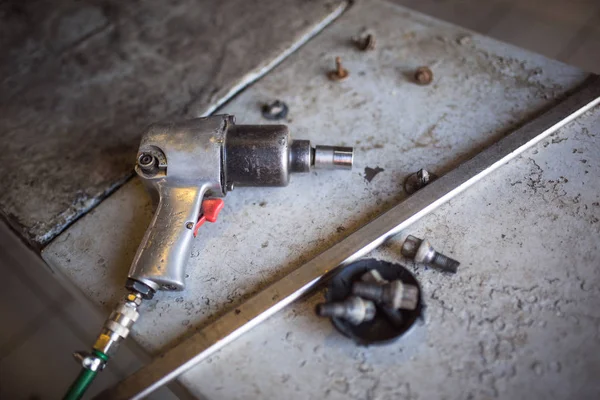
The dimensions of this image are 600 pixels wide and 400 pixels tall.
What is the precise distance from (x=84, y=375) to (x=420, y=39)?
1.48 metres

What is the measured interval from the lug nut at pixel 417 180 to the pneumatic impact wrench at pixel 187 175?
294 millimetres

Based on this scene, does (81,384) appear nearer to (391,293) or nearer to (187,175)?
(187,175)

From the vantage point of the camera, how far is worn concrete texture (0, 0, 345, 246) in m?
1.44

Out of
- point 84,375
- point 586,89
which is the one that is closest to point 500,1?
point 586,89

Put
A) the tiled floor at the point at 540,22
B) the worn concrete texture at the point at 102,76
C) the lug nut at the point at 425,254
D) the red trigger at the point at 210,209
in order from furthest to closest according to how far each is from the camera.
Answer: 1. the tiled floor at the point at 540,22
2. the worn concrete texture at the point at 102,76
3. the red trigger at the point at 210,209
4. the lug nut at the point at 425,254

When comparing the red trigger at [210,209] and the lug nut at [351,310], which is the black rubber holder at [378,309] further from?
the red trigger at [210,209]

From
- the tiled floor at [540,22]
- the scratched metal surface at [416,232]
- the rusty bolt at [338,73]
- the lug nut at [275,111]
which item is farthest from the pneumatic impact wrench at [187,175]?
the tiled floor at [540,22]

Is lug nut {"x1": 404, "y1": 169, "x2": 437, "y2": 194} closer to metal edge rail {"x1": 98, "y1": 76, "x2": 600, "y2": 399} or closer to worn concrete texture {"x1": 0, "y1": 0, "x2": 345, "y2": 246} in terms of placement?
metal edge rail {"x1": 98, "y1": 76, "x2": 600, "y2": 399}

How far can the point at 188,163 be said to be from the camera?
1.15 meters

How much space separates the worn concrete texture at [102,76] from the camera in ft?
4.72

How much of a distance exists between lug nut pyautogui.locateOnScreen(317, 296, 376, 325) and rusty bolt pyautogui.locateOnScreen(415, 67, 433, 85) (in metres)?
0.82

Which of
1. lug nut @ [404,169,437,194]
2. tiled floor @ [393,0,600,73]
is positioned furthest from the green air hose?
tiled floor @ [393,0,600,73]

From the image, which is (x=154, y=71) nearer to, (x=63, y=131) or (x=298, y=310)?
→ (x=63, y=131)

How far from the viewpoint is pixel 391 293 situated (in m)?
1.01
